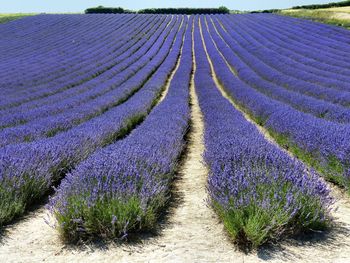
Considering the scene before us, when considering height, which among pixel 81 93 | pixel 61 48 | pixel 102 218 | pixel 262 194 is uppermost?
pixel 262 194

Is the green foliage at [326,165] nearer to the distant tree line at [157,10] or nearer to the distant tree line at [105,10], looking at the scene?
the distant tree line at [157,10]

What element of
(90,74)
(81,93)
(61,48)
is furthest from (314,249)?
(61,48)

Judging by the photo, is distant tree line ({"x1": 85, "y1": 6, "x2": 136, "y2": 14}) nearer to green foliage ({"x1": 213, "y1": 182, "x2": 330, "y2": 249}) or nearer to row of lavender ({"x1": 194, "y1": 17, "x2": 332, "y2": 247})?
row of lavender ({"x1": 194, "y1": 17, "x2": 332, "y2": 247})

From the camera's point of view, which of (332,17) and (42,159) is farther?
(332,17)

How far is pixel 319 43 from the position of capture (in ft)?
80.5

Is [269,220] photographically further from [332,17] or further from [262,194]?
[332,17]

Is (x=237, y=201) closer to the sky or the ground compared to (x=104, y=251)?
closer to the sky

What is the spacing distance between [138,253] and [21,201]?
152 centimetres

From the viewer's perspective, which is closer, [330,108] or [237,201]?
[237,201]

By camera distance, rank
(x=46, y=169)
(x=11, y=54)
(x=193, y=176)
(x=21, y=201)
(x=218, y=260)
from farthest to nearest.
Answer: (x=11, y=54) → (x=193, y=176) → (x=46, y=169) → (x=21, y=201) → (x=218, y=260)

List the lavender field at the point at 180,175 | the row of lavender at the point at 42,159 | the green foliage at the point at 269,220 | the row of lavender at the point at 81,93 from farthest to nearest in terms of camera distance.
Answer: the row of lavender at the point at 81,93, the row of lavender at the point at 42,159, the lavender field at the point at 180,175, the green foliage at the point at 269,220

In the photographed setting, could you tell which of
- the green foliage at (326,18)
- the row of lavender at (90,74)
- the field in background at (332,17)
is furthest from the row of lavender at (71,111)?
the field in background at (332,17)

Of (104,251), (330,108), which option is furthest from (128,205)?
(330,108)

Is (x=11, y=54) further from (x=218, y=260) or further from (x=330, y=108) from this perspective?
(x=218, y=260)
